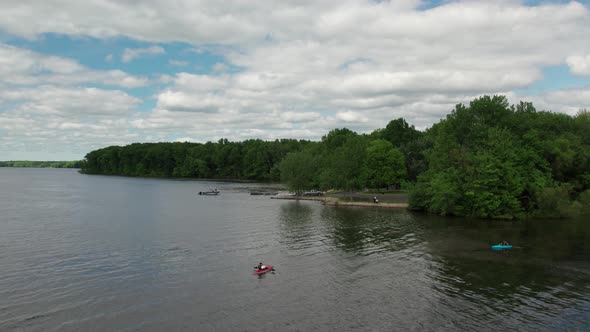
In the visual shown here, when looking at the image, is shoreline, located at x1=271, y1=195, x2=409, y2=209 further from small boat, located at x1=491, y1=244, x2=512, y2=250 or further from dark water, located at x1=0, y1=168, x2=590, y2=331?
small boat, located at x1=491, y1=244, x2=512, y2=250

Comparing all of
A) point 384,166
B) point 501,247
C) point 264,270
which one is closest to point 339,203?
point 384,166

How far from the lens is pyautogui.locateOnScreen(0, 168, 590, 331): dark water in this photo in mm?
29547

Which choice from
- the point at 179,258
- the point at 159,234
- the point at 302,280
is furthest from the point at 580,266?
the point at 159,234

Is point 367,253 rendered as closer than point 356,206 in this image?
Yes

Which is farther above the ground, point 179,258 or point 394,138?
point 394,138

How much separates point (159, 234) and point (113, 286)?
24913 mm

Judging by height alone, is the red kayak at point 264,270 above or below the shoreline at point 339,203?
below

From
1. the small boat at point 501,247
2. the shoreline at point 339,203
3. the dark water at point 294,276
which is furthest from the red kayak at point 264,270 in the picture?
the shoreline at point 339,203

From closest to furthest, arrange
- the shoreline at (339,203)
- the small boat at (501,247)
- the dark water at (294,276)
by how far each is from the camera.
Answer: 1. the dark water at (294,276)
2. the small boat at (501,247)
3. the shoreline at (339,203)

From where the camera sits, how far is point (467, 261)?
44875mm

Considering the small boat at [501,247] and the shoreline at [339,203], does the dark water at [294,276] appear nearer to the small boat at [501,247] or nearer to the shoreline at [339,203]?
the small boat at [501,247]

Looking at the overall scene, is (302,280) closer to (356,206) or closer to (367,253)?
(367,253)

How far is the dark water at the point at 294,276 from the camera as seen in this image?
2955cm

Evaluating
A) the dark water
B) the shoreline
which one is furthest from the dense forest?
the dark water
